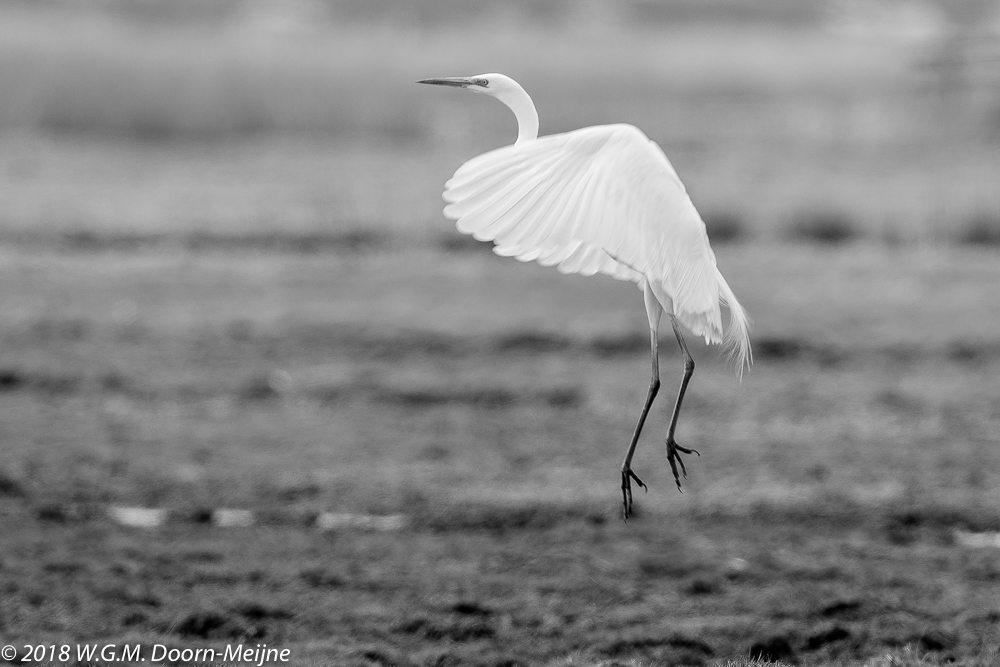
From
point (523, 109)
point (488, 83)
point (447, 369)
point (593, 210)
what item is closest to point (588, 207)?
point (593, 210)

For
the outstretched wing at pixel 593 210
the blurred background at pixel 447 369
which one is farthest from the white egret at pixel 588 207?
the blurred background at pixel 447 369

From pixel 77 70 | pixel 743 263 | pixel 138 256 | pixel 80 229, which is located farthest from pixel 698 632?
pixel 77 70

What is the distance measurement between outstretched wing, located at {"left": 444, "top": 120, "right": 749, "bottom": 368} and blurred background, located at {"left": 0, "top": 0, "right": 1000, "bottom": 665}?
1396 mm

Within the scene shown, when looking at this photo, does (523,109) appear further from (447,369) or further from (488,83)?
(447,369)

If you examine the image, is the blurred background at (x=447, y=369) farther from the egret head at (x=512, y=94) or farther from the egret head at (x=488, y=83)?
the egret head at (x=488, y=83)

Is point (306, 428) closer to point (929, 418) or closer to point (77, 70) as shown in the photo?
point (929, 418)

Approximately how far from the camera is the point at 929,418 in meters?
7.15

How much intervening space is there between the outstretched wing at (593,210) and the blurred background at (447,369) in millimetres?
1396

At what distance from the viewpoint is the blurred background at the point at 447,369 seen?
15.1ft

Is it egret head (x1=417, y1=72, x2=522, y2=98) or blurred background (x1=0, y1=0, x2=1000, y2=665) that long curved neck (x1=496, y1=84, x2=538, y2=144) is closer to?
egret head (x1=417, y1=72, x2=522, y2=98)

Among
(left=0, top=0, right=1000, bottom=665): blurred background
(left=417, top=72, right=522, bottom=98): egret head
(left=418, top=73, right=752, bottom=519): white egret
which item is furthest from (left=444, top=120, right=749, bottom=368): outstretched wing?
(left=0, top=0, right=1000, bottom=665): blurred background

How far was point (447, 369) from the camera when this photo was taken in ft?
25.8

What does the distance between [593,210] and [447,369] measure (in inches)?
179

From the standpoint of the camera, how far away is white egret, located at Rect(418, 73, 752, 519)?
3.30m
